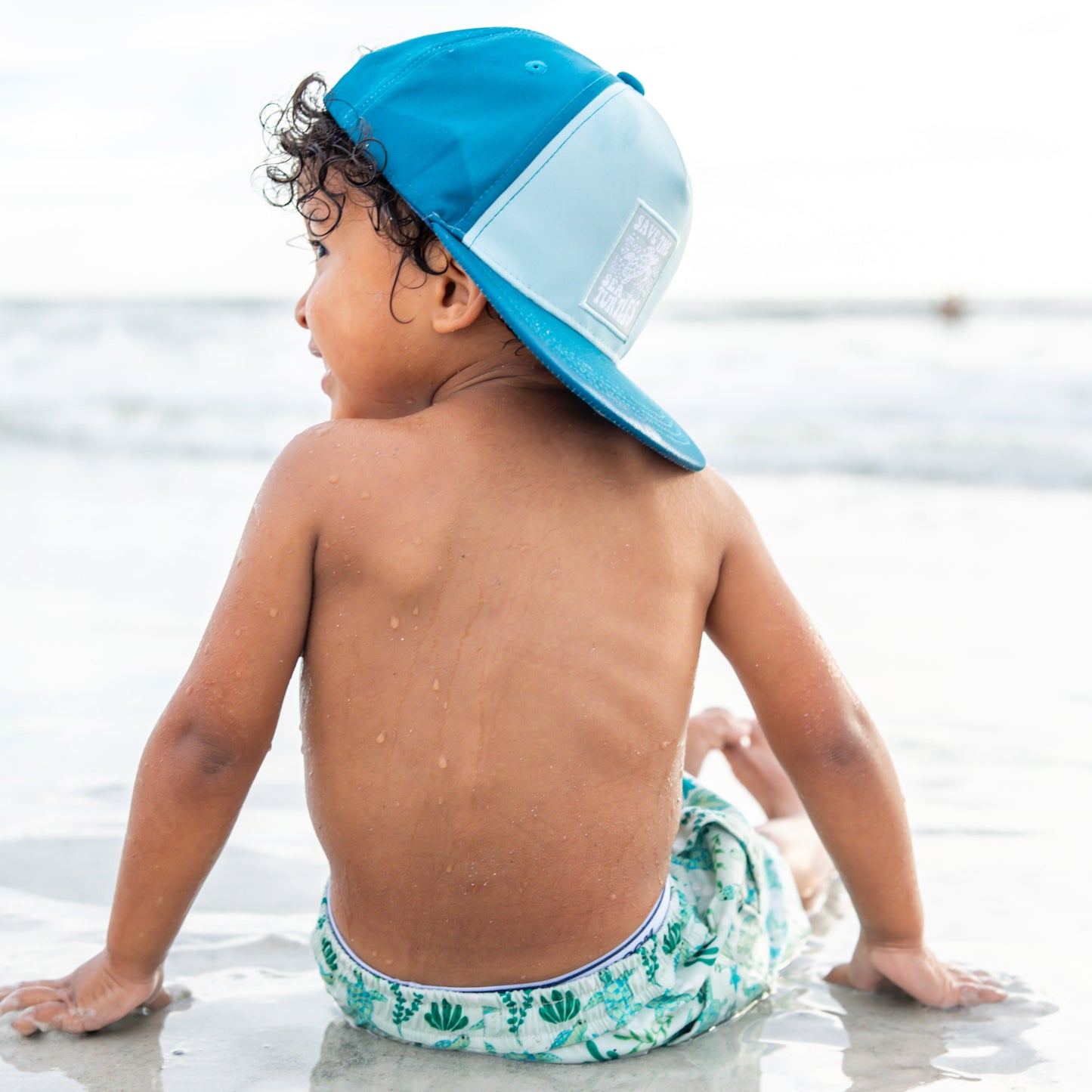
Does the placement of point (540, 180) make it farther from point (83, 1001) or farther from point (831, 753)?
point (83, 1001)

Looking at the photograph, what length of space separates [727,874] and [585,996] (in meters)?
0.30

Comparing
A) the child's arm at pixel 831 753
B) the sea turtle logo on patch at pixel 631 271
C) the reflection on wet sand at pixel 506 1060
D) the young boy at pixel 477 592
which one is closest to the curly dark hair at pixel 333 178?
the young boy at pixel 477 592

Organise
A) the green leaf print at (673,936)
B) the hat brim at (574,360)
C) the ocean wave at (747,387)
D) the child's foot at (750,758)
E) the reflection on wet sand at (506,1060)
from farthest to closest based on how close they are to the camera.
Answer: the ocean wave at (747,387) → the child's foot at (750,758) → the green leaf print at (673,936) → the reflection on wet sand at (506,1060) → the hat brim at (574,360)

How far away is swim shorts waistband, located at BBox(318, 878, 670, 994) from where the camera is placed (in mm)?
1515

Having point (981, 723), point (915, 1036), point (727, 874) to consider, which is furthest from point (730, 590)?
point (981, 723)

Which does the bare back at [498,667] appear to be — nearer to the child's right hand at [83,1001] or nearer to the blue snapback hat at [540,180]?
the blue snapback hat at [540,180]

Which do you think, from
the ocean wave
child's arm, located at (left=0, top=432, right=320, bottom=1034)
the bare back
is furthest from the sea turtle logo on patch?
the ocean wave

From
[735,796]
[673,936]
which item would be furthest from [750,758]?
[673,936]

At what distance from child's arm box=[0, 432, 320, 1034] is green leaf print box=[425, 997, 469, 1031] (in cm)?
31

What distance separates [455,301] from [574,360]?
159mm

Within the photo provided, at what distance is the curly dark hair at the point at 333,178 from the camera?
142 centimetres

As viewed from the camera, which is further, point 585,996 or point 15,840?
point 15,840

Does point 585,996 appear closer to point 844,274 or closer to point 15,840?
point 15,840

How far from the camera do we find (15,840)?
7.41 feet
